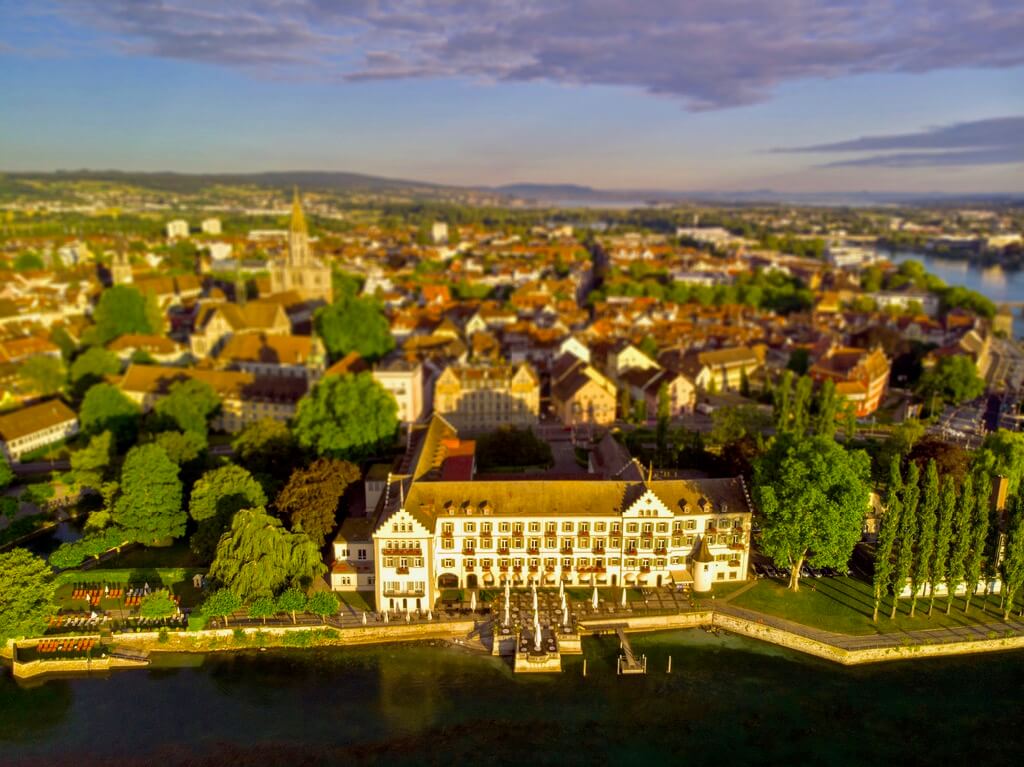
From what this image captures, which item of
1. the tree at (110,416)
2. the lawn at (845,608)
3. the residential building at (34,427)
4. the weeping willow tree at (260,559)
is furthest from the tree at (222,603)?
the residential building at (34,427)

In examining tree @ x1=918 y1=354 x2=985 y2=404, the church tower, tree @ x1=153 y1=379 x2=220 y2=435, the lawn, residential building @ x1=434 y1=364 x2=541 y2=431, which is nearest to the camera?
the lawn

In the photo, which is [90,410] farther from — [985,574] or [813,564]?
[985,574]

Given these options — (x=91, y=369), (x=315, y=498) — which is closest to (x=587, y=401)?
(x=315, y=498)

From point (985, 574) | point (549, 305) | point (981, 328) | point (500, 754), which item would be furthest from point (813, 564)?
point (549, 305)

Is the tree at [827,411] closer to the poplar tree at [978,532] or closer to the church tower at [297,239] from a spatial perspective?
the poplar tree at [978,532]

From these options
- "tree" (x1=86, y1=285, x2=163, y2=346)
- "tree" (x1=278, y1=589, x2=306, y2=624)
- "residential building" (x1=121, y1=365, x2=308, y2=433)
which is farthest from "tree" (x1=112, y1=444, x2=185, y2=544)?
"tree" (x1=86, y1=285, x2=163, y2=346)

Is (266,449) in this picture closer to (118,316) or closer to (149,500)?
(149,500)

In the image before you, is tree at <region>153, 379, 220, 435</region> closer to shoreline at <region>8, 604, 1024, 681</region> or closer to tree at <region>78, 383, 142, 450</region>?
tree at <region>78, 383, 142, 450</region>
